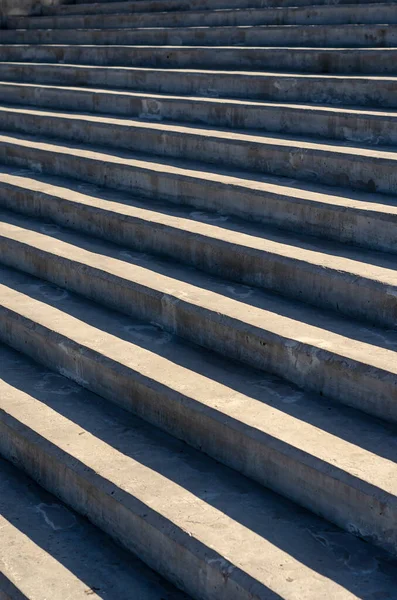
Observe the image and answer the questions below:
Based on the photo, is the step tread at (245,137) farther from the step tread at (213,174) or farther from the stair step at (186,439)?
the stair step at (186,439)

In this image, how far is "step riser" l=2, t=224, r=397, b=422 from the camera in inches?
123

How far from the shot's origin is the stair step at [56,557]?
280 centimetres

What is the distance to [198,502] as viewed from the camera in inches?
115

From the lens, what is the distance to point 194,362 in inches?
142

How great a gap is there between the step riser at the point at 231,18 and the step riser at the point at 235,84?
2.93ft

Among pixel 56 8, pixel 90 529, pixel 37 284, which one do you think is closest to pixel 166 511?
pixel 90 529

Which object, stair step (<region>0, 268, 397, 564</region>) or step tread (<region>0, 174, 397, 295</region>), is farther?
step tread (<region>0, 174, 397, 295</region>)

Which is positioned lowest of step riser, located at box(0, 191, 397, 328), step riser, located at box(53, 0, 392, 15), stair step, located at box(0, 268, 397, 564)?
stair step, located at box(0, 268, 397, 564)

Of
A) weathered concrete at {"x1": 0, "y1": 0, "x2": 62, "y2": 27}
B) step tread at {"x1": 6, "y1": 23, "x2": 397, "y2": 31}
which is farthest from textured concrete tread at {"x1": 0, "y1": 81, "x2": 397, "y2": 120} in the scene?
weathered concrete at {"x1": 0, "y1": 0, "x2": 62, "y2": 27}

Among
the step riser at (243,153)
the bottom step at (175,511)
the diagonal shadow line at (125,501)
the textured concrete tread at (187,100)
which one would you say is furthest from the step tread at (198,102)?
the diagonal shadow line at (125,501)

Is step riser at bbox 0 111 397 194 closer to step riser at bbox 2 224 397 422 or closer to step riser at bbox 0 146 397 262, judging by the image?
step riser at bbox 0 146 397 262

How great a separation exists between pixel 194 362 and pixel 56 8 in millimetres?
6389

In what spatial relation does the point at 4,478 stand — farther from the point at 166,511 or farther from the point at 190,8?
the point at 190,8

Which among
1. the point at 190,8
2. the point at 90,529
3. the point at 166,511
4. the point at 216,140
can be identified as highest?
the point at 190,8
